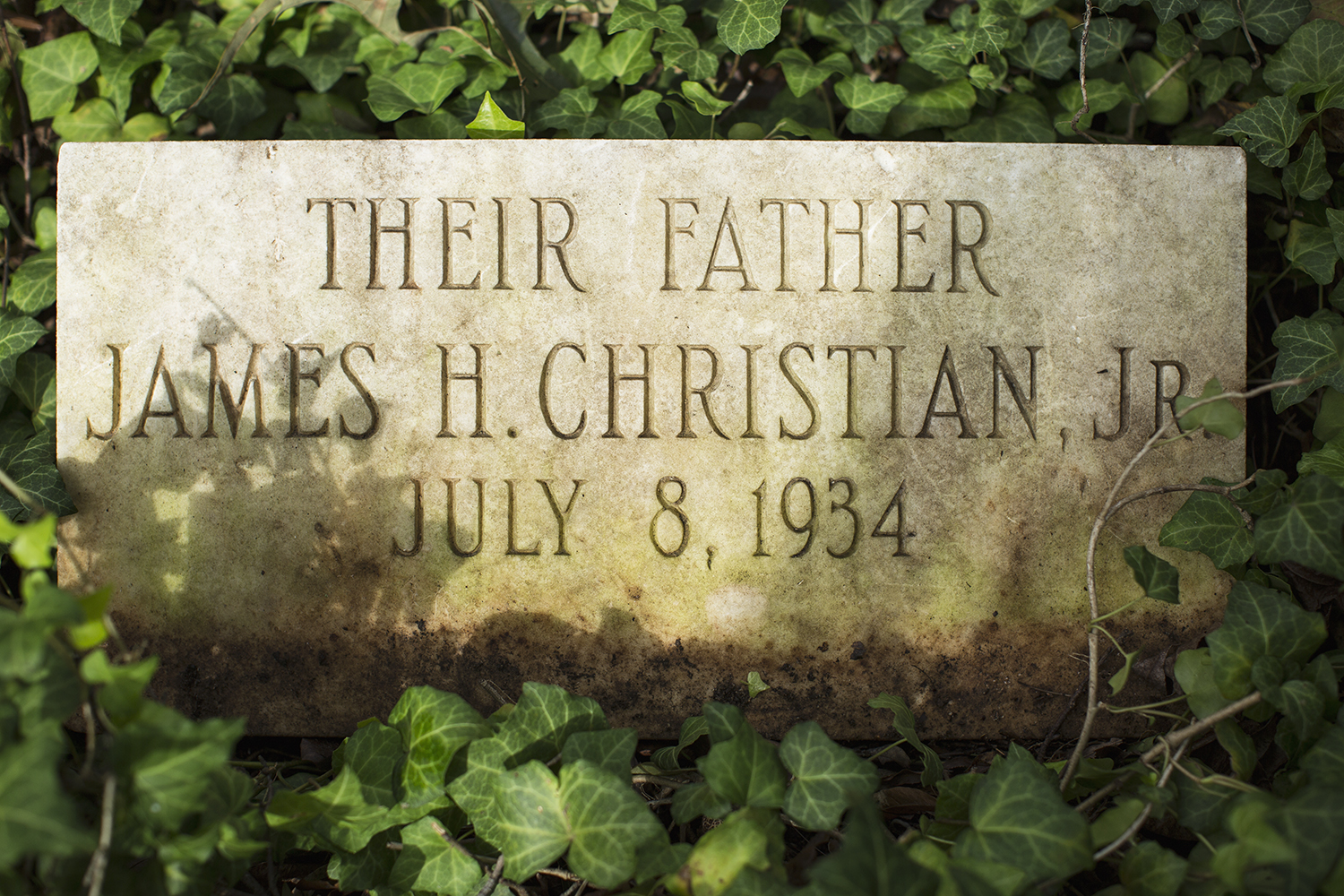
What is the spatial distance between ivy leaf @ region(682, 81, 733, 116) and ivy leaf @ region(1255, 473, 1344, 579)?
178 centimetres

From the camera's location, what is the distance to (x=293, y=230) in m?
2.11

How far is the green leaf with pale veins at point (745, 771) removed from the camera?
1464mm

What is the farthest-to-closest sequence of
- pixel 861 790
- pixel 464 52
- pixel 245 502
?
pixel 464 52 < pixel 245 502 < pixel 861 790

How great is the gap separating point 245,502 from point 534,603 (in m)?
0.85

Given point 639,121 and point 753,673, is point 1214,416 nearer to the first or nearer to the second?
point 753,673

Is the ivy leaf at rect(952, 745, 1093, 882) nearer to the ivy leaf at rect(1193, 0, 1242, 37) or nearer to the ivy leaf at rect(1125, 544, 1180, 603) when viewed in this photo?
the ivy leaf at rect(1125, 544, 1180, 603)

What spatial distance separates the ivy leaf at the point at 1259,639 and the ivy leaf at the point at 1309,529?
0.11 metres

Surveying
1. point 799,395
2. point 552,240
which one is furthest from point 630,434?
point 552,240

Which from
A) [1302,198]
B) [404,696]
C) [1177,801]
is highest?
[1302,198]

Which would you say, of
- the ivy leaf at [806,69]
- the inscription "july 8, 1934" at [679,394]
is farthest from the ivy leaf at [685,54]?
the inscription "july 8, 1934" at [679,394]

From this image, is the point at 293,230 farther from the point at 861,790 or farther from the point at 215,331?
the point at 861,790

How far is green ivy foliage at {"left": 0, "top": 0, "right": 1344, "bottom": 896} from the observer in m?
1.23

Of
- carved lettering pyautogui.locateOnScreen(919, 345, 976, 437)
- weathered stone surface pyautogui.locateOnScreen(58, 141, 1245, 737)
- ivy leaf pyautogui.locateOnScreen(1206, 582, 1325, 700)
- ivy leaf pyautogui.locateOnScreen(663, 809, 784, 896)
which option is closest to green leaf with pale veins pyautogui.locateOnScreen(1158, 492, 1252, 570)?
weathered stone surface pyautogui.locateOnScreen(58, 141, 1245, 737)

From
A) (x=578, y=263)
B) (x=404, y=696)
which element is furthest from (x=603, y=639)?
(x=578, y=263)
